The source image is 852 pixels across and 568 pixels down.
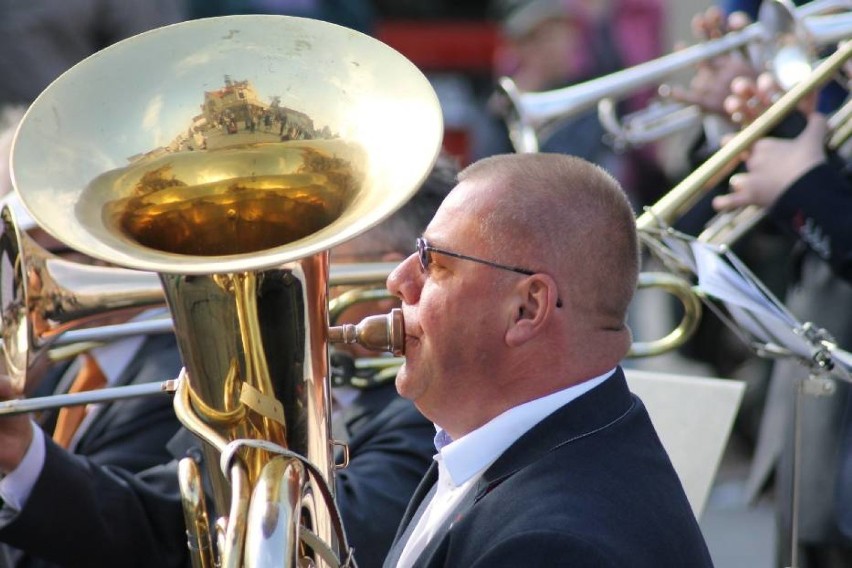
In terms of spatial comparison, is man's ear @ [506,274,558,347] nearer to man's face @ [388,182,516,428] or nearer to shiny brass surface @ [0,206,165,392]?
man's face @ [388,182,516,428]

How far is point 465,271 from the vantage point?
2234 mm

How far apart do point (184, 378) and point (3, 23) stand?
3.39 meters

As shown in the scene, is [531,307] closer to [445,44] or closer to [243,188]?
[243,188]

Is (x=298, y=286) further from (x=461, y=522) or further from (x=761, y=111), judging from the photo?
(x=761, y=111)

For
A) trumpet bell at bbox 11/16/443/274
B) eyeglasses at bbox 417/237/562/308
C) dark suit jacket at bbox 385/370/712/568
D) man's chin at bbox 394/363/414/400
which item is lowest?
dark suit jacket at bbox 385/370/712/568

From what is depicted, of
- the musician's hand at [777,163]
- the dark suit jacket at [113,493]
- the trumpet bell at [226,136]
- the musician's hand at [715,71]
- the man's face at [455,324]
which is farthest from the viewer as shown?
the musician's hand at [715,71]

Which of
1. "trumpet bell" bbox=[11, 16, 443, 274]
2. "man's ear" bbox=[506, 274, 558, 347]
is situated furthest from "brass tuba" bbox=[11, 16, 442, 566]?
"man's ear" bbox=[506, 274, 558, 347]

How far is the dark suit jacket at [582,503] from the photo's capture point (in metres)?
1.97

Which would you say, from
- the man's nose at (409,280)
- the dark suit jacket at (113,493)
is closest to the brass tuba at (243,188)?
the man's nose at (409,280)

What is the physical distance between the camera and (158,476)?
320 centimetres

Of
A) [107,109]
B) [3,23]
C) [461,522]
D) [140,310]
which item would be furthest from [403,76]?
[3,23]

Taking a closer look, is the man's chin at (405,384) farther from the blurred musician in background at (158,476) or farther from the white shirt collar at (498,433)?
the blurred musician in background at (158,476)

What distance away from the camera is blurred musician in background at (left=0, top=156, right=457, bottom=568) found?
295 cm

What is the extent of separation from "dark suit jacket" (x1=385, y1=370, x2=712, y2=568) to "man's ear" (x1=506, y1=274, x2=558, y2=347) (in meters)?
0.12
